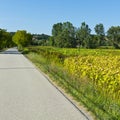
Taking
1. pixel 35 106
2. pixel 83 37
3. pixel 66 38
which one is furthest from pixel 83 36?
pixel 35 106

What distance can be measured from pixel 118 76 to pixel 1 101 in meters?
3.19

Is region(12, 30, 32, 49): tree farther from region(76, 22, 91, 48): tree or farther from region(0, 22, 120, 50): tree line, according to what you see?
region(76, 22, 91, 48): tree

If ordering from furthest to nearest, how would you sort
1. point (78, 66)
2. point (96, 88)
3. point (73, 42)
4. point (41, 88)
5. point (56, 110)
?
point (73, 42)
point (78, 66)
point (41, 88)
point (96, 88)
point (56, 110)

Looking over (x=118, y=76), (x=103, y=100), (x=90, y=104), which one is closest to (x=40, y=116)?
(x=90, y=104)

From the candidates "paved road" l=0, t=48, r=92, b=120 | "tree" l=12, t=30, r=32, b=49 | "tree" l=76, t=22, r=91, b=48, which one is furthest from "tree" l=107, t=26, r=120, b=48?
"paved road" l=0, t=48, r=92, b=120

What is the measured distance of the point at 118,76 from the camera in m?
8.79

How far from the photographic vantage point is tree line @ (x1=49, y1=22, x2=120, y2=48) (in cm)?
13062

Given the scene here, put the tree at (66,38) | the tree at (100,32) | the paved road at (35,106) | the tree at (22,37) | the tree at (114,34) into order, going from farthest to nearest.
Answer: the tree at (100,32) < the tree at (114,34) < the tree at (66,38) < the tree at (22,37) < the paved road at (35,106)

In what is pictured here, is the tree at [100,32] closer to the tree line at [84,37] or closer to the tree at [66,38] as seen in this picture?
the tree line at [84,37]

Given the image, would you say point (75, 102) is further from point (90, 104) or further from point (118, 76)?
point (118, 76)

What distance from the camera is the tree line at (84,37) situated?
13062cm

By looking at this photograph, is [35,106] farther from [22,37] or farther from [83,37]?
[83,37]

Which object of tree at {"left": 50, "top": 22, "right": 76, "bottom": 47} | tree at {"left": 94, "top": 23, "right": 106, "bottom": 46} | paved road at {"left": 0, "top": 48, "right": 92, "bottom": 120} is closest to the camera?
paved road at {"left": 0, "top": 48, "right": 92, "bottom": 120}

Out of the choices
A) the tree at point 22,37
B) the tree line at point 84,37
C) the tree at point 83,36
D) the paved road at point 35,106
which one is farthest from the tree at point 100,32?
the paved road at point 35,106
